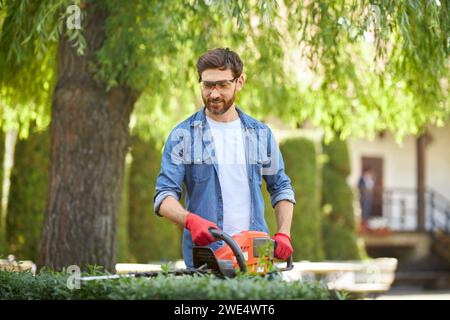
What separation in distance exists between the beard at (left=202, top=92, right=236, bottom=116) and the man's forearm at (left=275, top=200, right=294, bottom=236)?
1.98 feet

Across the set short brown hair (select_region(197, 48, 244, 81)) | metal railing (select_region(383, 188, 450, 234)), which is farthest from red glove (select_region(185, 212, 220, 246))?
metal railing (select_region(383, 188, 450, 234))

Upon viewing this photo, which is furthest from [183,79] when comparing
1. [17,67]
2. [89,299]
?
[89,299]

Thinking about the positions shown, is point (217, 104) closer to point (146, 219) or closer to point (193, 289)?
point (193, 289)

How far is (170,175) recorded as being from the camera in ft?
15.4

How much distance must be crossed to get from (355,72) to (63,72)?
2.87 meters

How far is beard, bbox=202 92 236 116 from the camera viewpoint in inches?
186

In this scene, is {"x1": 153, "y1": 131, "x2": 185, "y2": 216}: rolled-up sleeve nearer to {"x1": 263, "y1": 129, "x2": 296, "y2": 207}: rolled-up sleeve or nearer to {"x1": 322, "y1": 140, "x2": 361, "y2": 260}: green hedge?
{"x1": 263, "y1": 129, "x2": 296, "y2": 207}: rolled-up sleeve

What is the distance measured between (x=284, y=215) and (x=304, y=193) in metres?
11.3

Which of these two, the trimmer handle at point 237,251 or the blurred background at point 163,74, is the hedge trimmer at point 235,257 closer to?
the trimmer handle at point 237,251

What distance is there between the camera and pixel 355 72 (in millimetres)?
8828

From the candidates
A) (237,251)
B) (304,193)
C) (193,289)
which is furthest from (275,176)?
(304,193)

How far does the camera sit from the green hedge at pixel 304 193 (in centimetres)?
1589

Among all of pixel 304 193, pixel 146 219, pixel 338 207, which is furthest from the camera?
pixel 338 207
